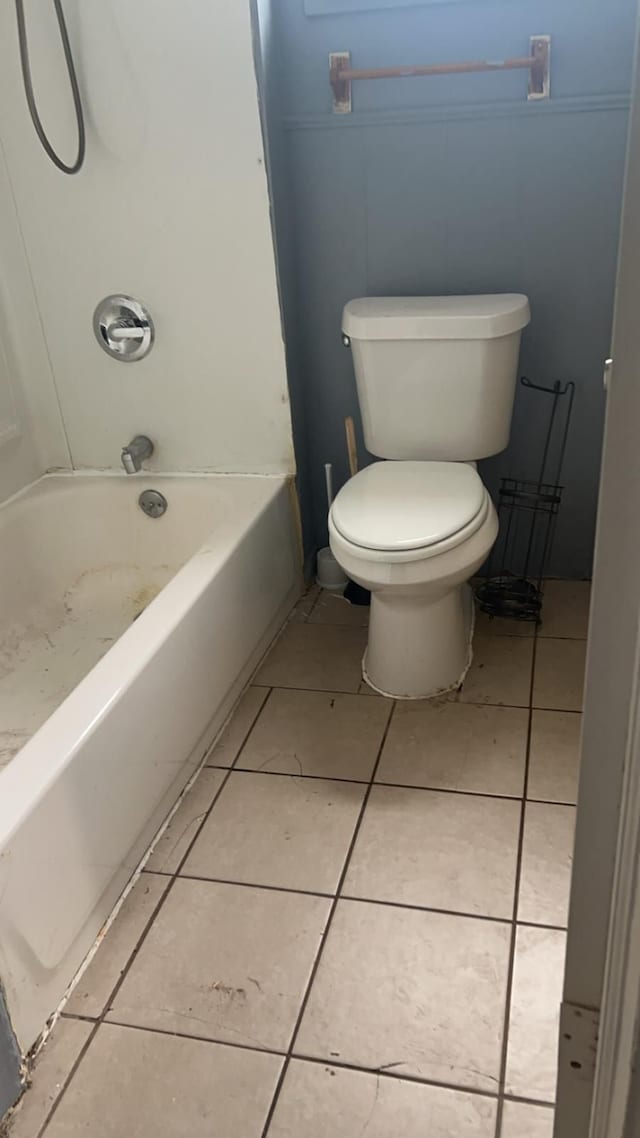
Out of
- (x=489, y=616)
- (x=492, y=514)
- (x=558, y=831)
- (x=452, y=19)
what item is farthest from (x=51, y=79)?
(x=558, y=831)

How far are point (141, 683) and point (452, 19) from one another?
158 cm

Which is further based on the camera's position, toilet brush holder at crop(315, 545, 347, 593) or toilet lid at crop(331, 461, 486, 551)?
toilet brush holder at crop(315, 545, 347, 593)

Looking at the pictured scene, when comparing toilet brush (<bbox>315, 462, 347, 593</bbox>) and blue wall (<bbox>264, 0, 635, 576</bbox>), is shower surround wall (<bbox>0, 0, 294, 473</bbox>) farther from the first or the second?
toilet brush (<bbox>315, 462, 347, 593</bbox>)

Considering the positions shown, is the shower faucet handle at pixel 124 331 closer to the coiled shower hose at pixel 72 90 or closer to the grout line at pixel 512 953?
the coiled shower hose at pixel 72 90

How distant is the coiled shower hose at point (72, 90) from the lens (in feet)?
5.76

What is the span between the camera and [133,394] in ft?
7.38

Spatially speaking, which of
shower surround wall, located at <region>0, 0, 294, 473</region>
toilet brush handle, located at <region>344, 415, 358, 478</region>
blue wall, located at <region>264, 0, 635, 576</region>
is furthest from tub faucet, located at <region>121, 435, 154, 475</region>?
toilet brush handle, located at <region>344, 415, 358, 478</region>

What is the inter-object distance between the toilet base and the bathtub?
12.8 inches

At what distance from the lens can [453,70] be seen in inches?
74.4

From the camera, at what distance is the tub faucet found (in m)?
2.21

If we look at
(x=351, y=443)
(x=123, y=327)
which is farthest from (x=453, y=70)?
(x=123, y=327)

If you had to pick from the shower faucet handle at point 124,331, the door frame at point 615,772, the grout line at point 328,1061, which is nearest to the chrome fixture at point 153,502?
the shower faucet handle at point 124,331

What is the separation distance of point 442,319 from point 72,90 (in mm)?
973

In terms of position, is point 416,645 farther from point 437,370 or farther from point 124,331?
point 124,331
